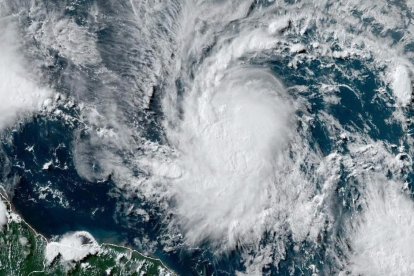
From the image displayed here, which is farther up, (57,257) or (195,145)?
(195,145)

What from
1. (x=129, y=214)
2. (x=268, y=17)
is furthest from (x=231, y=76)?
(x=129, y=214)

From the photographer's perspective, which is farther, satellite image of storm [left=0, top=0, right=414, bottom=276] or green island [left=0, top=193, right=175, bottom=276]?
green island [left=0, top=193, right=175, bottom=276]

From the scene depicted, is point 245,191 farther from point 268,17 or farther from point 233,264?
point 268,17

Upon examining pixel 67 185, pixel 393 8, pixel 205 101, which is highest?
pixel 393 8

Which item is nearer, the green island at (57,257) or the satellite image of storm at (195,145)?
the satellite image of storm at (195,145)
